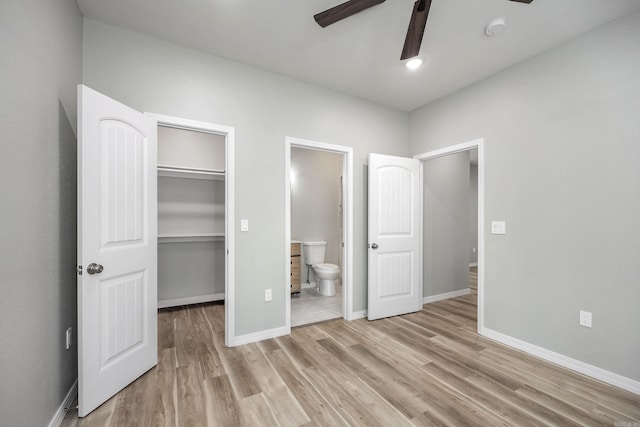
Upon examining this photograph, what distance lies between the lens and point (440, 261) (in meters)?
3.99

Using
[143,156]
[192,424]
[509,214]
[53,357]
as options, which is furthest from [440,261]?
[53,357]

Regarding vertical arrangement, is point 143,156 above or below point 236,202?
above

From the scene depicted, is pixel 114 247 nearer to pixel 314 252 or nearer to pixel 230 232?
pixel 230 232

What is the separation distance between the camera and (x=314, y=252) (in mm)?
4535

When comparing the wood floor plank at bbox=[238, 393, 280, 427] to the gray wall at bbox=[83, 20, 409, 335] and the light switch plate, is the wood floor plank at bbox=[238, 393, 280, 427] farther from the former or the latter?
the light switch plate

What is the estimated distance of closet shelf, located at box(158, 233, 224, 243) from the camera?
3.54 meters

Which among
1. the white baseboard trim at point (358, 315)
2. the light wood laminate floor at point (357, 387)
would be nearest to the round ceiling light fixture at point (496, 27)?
the light wood laminate floor at point (357, 387)

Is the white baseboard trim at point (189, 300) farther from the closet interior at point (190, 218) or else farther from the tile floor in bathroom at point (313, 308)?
the tile floor in bathroom at point (313, 308)

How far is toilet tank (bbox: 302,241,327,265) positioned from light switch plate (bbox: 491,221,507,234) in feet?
8.30

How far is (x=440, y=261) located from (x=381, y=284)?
1267mm

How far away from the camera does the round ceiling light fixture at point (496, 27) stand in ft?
6.64

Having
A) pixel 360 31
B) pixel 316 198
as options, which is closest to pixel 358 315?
pixel 316 198

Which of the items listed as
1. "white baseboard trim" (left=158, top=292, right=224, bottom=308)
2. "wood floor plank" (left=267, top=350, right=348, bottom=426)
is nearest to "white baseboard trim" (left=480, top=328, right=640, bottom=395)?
"wood floor plank" (left=267, top=350, right=348, bottom=426)

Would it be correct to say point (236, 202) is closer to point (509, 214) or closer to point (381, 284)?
point (381, 284)
